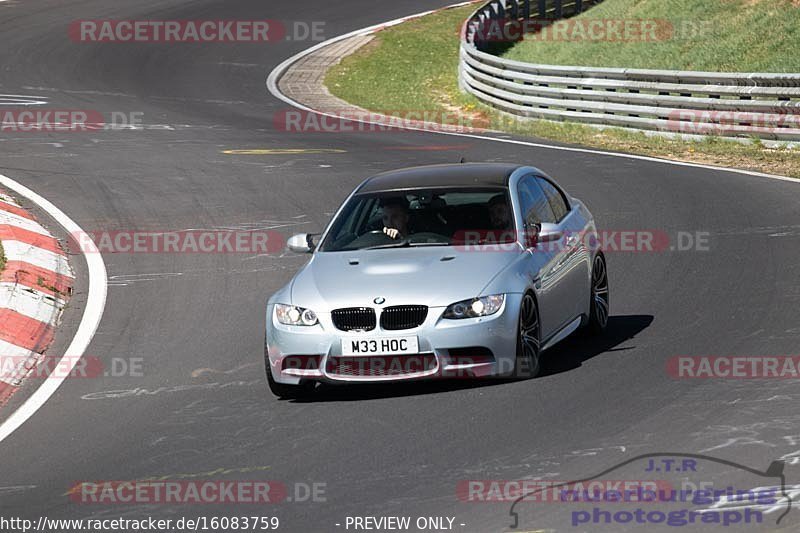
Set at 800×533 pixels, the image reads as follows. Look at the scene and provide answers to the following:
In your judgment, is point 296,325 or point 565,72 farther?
point 565,72

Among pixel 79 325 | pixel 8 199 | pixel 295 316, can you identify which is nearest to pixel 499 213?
pixel 295 316

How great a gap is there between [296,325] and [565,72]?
18263mm

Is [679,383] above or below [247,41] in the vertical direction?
below

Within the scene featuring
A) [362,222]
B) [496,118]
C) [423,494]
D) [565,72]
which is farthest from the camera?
[496,118]

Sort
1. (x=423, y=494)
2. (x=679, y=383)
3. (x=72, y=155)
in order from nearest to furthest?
1. (x=423, y=494)
2. (x=679, y=383)
3. (x=72, y=155)

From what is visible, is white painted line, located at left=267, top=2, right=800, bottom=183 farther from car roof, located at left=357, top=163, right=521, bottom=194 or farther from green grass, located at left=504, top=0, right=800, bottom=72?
car roof, located at left=357, top=163, right=521, bottom=194

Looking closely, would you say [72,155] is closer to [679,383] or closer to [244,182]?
[244,182]

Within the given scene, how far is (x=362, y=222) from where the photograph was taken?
1064cm

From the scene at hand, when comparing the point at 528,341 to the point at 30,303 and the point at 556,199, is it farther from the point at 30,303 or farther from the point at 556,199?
the point at 30,303

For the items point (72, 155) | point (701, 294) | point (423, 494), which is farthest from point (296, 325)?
point (72, 155)

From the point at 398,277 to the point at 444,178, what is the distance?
151 centimetres

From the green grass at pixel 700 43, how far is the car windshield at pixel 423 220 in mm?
18750

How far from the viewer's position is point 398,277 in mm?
9492

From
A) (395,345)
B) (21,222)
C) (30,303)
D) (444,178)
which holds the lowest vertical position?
(30,303)
